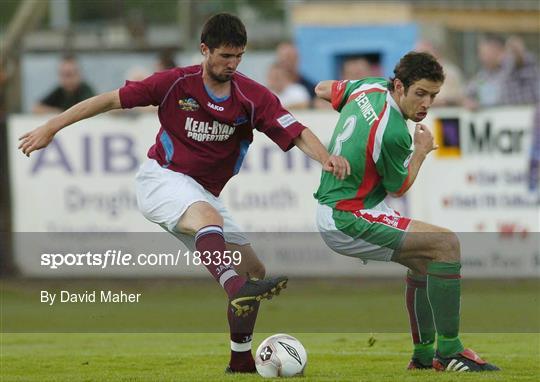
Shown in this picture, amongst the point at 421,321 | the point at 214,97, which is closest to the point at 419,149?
the point at 421,321

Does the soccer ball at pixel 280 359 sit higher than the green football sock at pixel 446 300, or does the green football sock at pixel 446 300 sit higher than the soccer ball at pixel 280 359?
the green football sock at pixel 446 300

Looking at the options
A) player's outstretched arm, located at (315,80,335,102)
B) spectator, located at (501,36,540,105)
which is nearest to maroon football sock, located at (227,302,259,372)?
player's outstretched arm, located at (315,80,335,102)

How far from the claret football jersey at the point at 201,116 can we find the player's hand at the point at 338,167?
0.45 metres

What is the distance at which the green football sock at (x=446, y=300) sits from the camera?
9.73m

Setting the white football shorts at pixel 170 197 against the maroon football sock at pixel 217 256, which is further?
the white football shorts at pixel 170 197

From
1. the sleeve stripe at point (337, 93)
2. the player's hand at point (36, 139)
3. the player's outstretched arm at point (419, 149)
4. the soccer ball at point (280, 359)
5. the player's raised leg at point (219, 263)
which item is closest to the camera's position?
the player's raised leg at point (219, 263)

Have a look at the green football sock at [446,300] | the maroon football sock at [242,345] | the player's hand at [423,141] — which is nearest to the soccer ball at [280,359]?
the maroon football sock at [242,345]

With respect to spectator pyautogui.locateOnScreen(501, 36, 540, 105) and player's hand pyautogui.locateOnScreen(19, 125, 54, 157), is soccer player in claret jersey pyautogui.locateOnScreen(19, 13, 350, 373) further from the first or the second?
spectator pyautogui.locateOnScreen(501, 36, 540, 105)

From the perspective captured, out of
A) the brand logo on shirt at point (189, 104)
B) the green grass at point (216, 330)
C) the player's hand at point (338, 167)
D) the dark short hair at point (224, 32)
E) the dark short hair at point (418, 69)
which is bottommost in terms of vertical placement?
the green grass at point (216, 330)

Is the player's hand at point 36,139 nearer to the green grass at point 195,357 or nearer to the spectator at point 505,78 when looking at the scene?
the green grass at point 195,357

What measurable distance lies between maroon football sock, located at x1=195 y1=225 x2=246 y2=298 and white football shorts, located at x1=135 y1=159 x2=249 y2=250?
35cm

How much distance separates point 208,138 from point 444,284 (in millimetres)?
2132

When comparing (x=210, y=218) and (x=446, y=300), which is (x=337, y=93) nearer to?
(x=210, y=218)

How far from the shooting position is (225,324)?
46.4 ft
